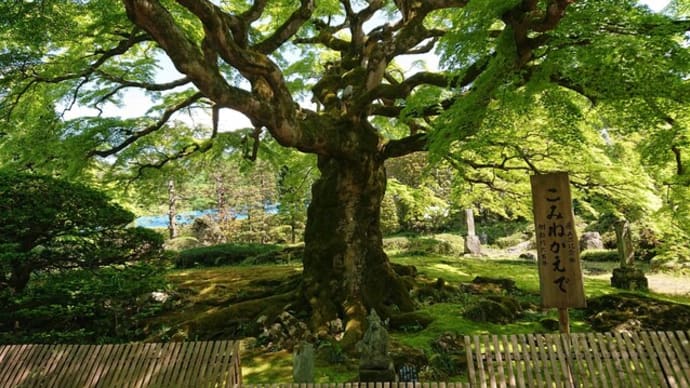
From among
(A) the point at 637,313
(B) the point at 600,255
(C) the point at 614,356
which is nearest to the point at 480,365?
(C) the point at 614,356

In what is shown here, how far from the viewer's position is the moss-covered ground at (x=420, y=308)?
19.8ft

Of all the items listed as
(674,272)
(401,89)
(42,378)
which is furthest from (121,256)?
(674,272)

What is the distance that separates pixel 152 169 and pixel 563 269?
9205 mm

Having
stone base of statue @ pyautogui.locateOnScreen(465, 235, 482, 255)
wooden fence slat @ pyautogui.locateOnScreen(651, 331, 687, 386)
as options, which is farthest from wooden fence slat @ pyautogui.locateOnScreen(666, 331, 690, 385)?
stone base of statue @ pyautogui.locateOnScreen(465, 235, 482, 255)

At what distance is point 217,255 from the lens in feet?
64.5

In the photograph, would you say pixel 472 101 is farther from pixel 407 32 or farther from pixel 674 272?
pixel 674 272

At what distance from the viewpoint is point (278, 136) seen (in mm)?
6453

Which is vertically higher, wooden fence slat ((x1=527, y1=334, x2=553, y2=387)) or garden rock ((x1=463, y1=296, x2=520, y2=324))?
wooden fence slat ((x1=527, y1=334, x2=553, y2=387))

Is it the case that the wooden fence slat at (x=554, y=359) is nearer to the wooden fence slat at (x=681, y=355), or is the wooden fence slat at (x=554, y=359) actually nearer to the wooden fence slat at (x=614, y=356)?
the wooden fence slat at (x=614, y=356)

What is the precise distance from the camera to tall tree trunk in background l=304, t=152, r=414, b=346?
796cm

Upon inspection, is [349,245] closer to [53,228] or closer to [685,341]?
[53,228]

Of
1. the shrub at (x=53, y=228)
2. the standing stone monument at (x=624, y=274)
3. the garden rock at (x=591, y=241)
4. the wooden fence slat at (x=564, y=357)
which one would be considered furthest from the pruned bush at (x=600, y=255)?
the shrub at (x=53, y=228)

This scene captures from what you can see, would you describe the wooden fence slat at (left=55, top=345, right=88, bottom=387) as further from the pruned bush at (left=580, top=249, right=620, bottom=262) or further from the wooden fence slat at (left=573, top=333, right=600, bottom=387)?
the pruned bush at (left=580, top=249, right=620, bottom=262)

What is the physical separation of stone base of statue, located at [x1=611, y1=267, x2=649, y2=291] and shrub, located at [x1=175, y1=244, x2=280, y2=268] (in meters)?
14.6
